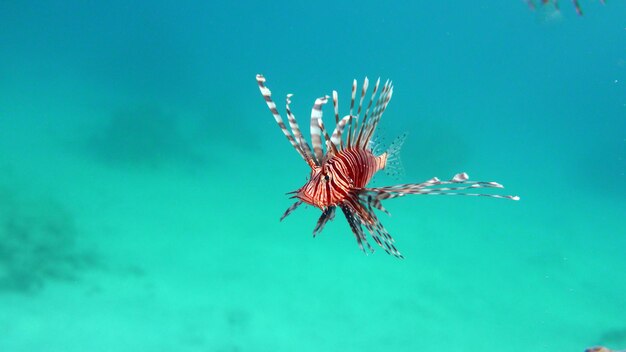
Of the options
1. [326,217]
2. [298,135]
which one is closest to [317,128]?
[298,135]

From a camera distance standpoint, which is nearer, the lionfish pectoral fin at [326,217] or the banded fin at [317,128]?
the banded fin at [317,128]

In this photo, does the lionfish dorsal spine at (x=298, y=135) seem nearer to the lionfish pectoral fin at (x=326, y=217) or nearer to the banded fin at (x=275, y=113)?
the banded fin at (x=275, y=113)

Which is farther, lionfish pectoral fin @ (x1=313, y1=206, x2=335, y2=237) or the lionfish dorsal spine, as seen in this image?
lionfish pectoral fin @ (x1=313, y1=206, x2=335, y2=237)

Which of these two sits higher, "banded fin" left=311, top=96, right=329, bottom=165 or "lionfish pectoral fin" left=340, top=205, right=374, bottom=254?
"banded fin" left=311, top=96, right=329, bottom=165

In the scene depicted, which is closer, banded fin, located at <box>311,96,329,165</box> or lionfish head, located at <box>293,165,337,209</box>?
banded fin, located at <box>311,96,329,165</box>

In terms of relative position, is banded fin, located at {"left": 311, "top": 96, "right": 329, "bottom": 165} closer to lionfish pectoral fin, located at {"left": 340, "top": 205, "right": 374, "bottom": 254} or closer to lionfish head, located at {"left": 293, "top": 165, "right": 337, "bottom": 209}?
lionfish head, located at {"left": 293, "top": 165, "right": 337, "bottom": 209}

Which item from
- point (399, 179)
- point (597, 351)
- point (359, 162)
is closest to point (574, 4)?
point (597, 351)

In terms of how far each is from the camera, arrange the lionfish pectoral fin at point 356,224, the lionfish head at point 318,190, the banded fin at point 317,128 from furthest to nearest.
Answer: the lionfish pectoral fin at point 356,224 < the lionfish head at point 318,190 < the banded fin at point 317,128

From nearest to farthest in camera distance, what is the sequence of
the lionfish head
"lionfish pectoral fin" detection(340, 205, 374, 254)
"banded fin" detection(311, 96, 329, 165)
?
"banded fin" detection(311, 96, 329, 165)
the lionfish head
"lionfish pectoral fin" detection(340, 205, 374, 254)

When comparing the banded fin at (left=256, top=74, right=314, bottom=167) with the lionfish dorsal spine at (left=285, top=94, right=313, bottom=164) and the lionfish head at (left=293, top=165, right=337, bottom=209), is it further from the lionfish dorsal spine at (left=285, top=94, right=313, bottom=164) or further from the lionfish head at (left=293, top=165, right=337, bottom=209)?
the lionfish head at (left=293, top=165, right=337, bottom=209)

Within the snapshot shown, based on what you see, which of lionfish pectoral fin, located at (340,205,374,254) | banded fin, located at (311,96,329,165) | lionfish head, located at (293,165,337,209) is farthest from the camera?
lionfish pectoral fin, located at (340,205,374,254)

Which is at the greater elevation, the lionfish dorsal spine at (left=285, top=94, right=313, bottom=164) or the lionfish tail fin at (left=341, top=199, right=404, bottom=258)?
the lionfish dorsal spine at (left=285, top=94, right=313, bottom=164)
